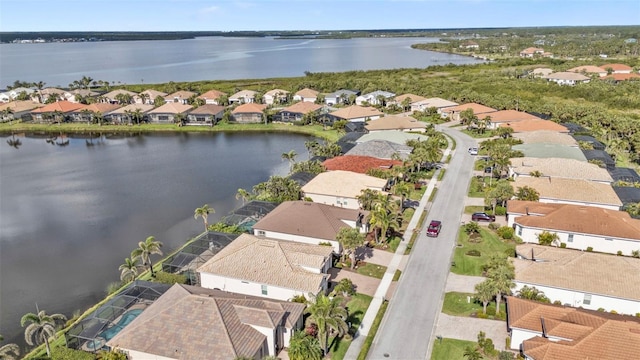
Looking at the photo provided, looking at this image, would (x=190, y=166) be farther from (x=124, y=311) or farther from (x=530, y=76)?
(x=530, y=76)

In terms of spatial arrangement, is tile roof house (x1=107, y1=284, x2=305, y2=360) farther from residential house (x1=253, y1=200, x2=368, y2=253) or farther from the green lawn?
the green lawn

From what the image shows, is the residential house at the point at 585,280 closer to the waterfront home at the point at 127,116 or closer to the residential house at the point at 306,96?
the residential house at the point at 306,96

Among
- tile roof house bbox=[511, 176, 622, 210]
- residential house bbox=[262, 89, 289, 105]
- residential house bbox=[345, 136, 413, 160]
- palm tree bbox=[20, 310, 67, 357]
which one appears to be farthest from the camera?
residential house bbox=[262, 89, 289, 105]

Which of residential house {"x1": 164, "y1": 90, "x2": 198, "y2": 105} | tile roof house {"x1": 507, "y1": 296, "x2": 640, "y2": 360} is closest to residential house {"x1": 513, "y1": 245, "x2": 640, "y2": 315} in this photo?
tile roof house {"x1": 507, "y1": 296, "x2": 640, "y2": 360}

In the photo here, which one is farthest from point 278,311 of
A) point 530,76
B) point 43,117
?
point 530,76

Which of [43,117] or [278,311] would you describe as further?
[43,117]

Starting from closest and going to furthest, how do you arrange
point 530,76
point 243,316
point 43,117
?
point 243,316
point 43,117
point 530,76

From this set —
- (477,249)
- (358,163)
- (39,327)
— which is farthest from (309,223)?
(39,327)
